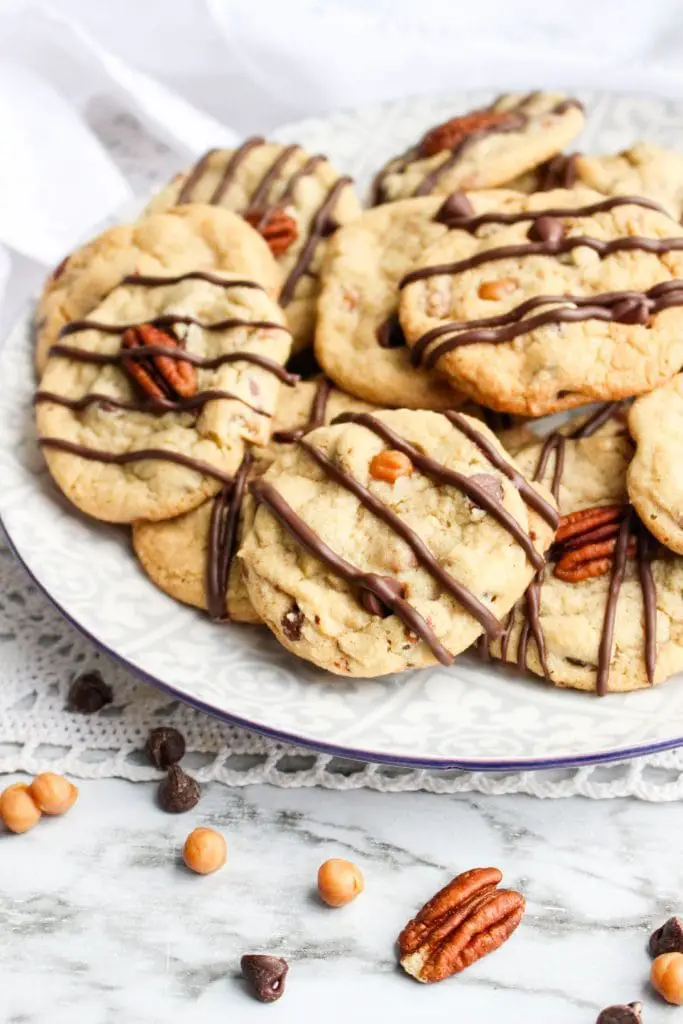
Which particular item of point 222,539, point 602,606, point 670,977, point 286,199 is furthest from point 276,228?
point 670,977

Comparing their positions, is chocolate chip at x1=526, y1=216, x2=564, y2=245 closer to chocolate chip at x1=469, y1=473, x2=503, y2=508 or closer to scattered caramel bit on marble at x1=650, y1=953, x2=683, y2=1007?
chocolate chip at x1=469, y1=473, x2=503, y2=508

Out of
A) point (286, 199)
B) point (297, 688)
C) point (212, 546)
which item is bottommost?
point (297, 688)

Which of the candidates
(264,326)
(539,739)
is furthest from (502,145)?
(539,739)

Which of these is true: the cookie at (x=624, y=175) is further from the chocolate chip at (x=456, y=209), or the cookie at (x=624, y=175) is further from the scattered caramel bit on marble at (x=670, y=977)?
the scattered caramel bit on marble at (x=670, y=977)

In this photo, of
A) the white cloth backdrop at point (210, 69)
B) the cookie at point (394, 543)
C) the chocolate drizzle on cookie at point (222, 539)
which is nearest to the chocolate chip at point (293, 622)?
the cookie at point (394, 543)

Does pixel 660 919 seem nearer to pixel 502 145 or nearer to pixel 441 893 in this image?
pixel 441 893

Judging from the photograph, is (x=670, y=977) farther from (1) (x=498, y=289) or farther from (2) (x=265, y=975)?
(1) (x=498, y=289)
